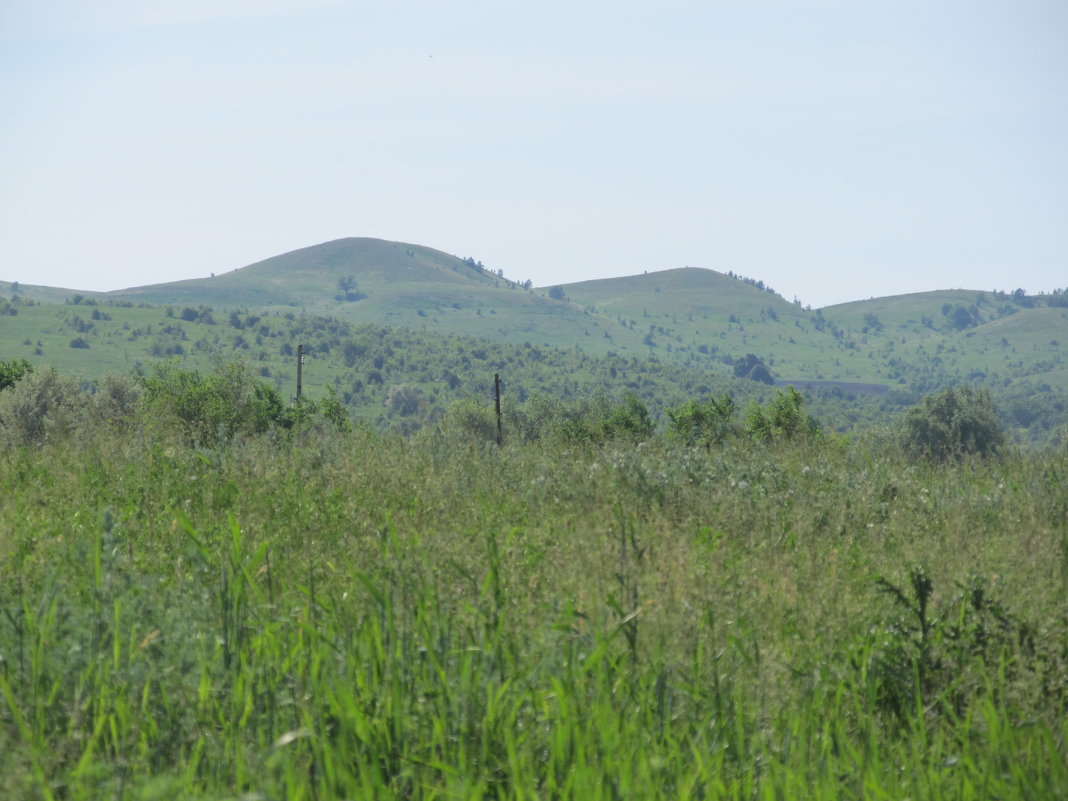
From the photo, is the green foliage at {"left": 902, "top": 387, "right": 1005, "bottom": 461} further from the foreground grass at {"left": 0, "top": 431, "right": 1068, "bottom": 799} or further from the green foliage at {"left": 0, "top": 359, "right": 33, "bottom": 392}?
the foreground grass at {"left": 0, "top": 431, "right": 1068, "bottom": 799}

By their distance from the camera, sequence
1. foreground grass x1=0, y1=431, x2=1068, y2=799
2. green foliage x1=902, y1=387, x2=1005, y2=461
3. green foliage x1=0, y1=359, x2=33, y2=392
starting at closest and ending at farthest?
foreground grass x1=0, y1=431, x2=1068, y2=799
green foliage x1=0, y1=359, x2=33, y2=392
green foliage x1=902, y1=387, x2=1005, y2=461

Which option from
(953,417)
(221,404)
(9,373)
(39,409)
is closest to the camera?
(221,404)

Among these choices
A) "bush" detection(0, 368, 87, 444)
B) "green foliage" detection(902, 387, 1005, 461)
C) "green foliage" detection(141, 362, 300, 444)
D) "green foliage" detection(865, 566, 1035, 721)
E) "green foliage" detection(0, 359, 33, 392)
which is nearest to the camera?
"green foliage" detection(865, 566, 1035, 721)

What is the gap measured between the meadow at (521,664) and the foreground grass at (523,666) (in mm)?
14

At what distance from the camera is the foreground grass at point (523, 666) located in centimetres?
274

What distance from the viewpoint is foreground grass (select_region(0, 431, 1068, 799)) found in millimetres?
2738

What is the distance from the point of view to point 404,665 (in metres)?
3.06

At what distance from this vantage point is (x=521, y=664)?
3.30 metres

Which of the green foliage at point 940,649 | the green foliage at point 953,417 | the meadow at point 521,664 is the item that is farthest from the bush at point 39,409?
the green foliage at point 953,417

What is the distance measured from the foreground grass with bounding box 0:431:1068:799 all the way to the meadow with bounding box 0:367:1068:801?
0.05ft

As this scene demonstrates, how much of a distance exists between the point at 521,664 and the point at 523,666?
0.02m

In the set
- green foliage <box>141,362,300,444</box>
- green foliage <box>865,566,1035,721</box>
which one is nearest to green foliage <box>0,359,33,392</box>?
green foliage <box>141,362,300,444</box>

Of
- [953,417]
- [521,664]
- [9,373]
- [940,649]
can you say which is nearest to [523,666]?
[521,664]

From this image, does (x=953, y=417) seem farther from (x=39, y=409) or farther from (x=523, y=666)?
(x=523, y=666)
